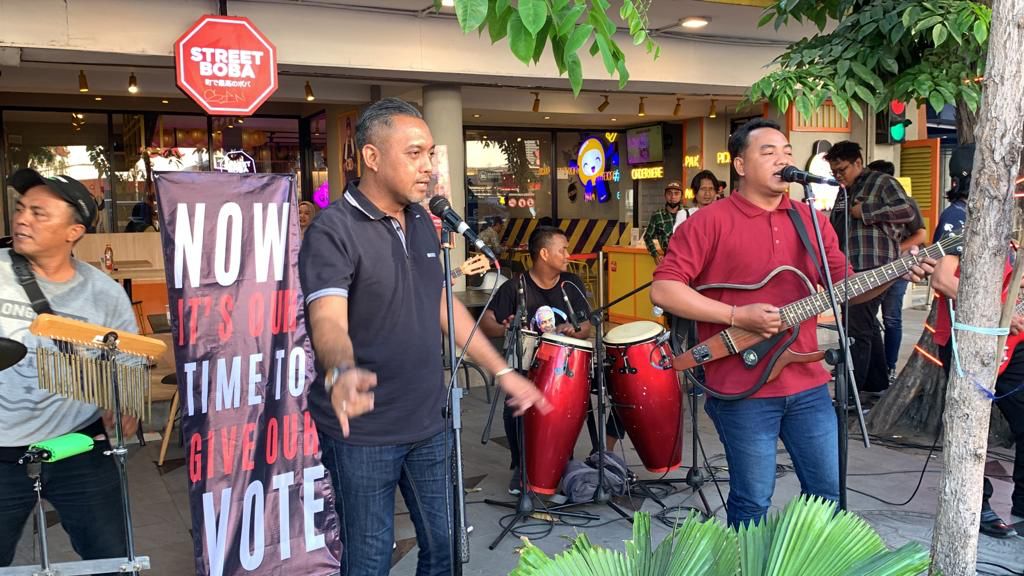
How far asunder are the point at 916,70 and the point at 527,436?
2.88 meters

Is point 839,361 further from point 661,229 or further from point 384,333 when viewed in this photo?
point 661,229

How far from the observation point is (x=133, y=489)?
5.33 metres

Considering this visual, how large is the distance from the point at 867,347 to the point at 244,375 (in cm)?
529

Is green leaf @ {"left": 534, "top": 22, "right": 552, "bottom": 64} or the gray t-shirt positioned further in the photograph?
the gray t-shirt

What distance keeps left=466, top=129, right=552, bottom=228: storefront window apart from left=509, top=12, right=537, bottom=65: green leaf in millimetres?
13981

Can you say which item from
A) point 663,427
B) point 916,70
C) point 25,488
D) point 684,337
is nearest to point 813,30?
point 916,70

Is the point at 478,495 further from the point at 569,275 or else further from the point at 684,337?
the point at 684,337

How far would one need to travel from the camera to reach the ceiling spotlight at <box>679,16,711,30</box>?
835cm

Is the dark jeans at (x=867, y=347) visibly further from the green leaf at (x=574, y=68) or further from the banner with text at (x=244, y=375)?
the green leaf at (x=574, y=68)

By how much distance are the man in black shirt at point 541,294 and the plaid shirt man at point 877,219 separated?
2733 millimetres

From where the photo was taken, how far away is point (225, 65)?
647 cm

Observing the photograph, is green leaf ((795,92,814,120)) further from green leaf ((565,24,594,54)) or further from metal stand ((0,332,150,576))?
metal stand ((0,332,150,576))

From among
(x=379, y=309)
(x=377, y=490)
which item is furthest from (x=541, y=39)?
(x=377, y=490)

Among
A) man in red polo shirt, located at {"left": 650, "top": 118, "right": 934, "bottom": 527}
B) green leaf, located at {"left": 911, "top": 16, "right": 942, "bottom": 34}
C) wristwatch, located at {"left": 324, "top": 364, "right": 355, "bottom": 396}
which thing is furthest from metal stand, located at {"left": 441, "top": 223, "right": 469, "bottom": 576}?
green leaf, located at {"left": 911, "top": 16, "right": 942, "bottom": 34}
